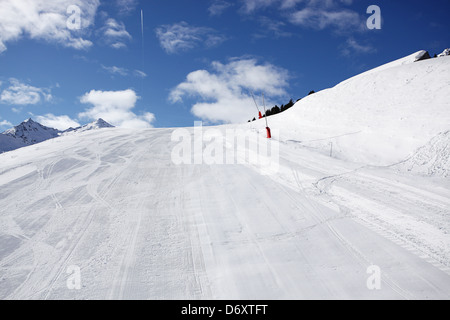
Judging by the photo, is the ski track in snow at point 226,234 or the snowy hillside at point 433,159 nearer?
the ski track in snow at point 226,234

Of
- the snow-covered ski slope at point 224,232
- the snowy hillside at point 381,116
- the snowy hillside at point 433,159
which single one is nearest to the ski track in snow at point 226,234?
the snow-covered ski slope at point 224,232

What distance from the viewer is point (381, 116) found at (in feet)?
39.1

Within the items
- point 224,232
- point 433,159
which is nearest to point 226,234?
point 224,232

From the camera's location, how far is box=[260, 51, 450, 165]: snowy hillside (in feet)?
29.2

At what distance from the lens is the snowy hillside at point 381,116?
8.89 m

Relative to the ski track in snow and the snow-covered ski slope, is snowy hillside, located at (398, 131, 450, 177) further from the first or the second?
the ski track in snow

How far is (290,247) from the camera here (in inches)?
156

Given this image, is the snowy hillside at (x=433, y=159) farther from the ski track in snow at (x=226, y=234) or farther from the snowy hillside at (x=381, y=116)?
the ski track in snow at (x=226, y=234)

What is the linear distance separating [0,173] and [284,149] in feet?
31.3

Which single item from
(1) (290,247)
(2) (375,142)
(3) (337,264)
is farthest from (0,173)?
(2) (375,142)

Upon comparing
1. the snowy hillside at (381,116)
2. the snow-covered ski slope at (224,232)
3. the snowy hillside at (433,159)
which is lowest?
the snow-covered ski slope at (224,232)

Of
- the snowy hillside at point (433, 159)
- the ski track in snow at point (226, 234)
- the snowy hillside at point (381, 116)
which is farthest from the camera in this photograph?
the snowy hillside at point (381, 116)

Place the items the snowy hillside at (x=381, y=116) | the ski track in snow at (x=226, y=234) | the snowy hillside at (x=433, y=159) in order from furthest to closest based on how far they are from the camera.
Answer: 1. the snowy hillside at (x=381, y=116)
2. the snowy hillside at (x=433, y=159)
3. the ski track in snow at (x=226, y=234)

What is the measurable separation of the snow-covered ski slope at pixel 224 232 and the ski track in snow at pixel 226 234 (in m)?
0.02
